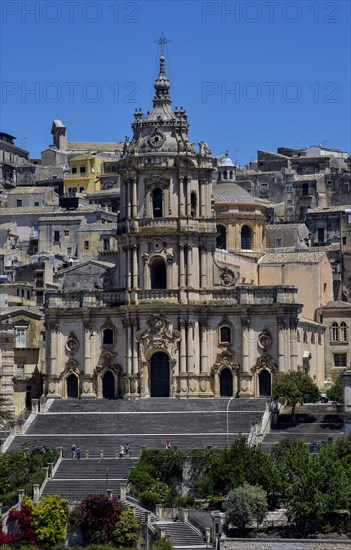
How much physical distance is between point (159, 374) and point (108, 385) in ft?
9.98

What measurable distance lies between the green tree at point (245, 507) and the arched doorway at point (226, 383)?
72.2ft

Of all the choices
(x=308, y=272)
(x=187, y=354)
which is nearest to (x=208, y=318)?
(x=187, y=354)

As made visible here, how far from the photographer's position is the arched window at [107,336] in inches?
4638

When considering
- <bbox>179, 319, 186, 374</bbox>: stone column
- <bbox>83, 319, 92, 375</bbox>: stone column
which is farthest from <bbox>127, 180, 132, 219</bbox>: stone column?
<bbox>179, 319, 186, 374</bbox>: stone column

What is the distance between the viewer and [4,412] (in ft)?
372

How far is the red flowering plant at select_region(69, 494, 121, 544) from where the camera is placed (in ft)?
303

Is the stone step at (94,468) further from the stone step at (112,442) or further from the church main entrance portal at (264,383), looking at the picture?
the church main entrance portal at (264,383)

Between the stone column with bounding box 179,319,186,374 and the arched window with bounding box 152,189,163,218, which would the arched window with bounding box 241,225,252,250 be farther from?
the stone column with bounding box 179,319,186,374

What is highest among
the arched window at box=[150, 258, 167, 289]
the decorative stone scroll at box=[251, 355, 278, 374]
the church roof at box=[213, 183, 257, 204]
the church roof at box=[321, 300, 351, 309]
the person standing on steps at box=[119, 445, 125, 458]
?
the church roof at box=[213, 183, 257, 204]

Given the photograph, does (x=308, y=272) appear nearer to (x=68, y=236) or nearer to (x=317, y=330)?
(x=317, y=330)

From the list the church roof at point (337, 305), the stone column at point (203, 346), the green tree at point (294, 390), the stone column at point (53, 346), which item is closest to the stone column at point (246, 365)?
the stone column at point (203, 346)

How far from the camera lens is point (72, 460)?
339ft

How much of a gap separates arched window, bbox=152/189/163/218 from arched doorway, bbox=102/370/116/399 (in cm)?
929

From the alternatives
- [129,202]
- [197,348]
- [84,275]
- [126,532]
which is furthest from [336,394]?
[84,275]
